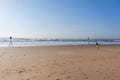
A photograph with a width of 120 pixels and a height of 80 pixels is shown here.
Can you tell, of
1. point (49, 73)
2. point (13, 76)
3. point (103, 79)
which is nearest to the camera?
point (103, 79)

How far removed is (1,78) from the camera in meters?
7.99

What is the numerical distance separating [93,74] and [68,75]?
1240mm

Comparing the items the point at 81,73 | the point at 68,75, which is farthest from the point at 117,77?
the point at 68,75

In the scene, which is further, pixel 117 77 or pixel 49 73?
pixel 49 73

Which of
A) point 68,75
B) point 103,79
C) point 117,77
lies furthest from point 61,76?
point 117,77

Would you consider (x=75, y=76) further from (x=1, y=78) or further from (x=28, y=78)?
(x=1, y=78)

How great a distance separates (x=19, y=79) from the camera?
7914 millimetres

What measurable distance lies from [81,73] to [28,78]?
104 inches

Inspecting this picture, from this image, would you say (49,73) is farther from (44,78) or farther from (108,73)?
(108,73)

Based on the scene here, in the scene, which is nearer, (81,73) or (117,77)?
(117,77)

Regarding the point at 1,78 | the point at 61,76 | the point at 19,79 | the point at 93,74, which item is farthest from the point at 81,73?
the point at 1,78

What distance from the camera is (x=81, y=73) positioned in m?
8.88

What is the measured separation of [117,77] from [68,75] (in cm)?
225

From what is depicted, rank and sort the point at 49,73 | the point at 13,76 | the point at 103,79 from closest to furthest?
1. the point at 103,79
2. the point at 13,76
3. the point at 49,73
